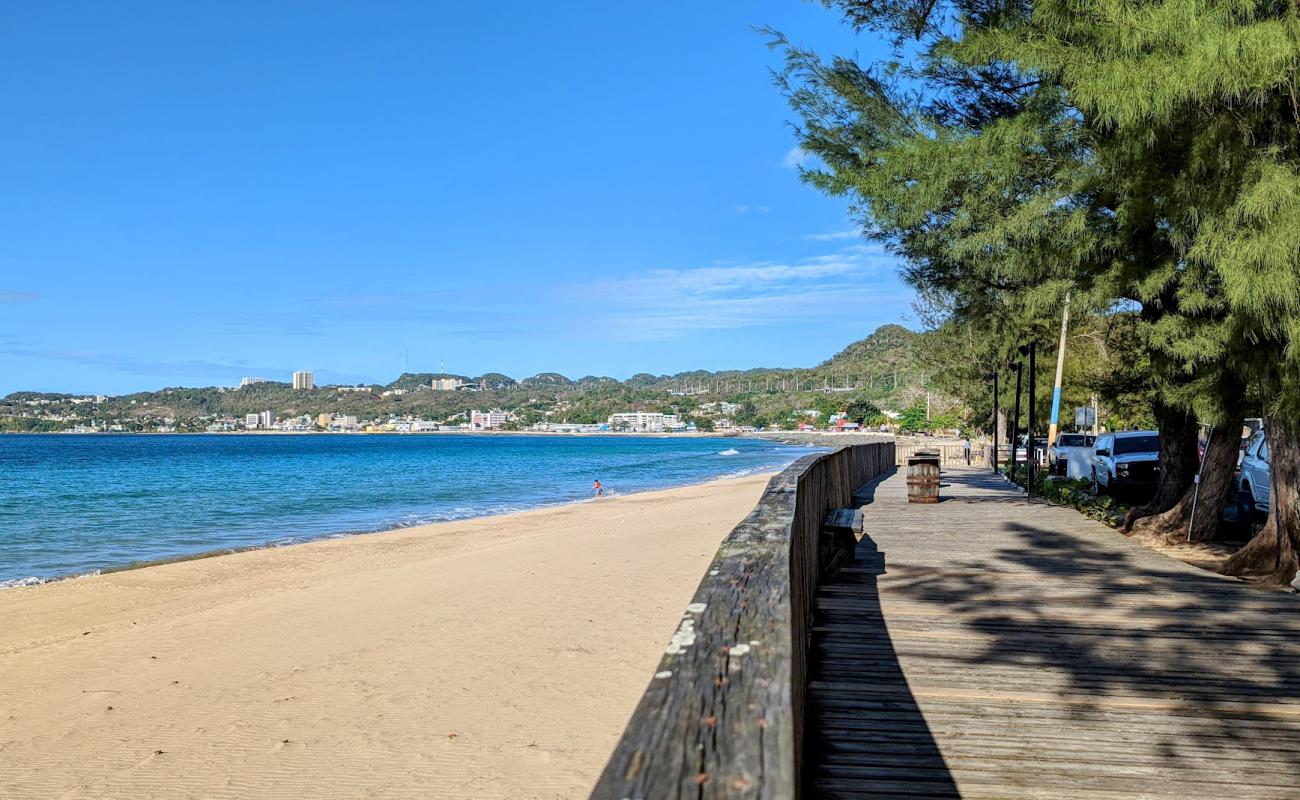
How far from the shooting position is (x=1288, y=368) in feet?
22.4

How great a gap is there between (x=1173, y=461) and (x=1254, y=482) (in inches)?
39.5

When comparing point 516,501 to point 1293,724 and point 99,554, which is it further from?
point 1293,724

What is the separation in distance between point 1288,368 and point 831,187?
4.56 meters

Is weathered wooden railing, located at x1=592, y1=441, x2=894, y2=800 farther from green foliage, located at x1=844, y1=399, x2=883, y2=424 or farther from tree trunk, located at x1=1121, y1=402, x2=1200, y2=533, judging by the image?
green foliage, located at x1=844, y1=399, x2=883, y2=424

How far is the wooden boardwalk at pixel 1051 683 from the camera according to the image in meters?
3.81

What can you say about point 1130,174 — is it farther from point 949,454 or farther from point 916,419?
point 916,419

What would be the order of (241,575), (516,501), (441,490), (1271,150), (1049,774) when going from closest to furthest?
(1049,774), (1271,150), (241,575), (516,501), (441,490)

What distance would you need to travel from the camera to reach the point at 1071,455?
25.5 meters

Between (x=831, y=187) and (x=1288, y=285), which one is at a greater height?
(x=831, y=187)

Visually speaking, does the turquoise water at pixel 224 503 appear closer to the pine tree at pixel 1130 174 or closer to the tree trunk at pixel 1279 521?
the pine tree at pixel 1130 174

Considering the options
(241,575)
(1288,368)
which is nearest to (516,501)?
(241,575)

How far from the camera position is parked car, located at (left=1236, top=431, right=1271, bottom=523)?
1206 centimetres

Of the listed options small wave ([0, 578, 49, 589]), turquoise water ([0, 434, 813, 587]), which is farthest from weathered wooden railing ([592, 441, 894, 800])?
turquoise water ([0, 434, 813, 587])

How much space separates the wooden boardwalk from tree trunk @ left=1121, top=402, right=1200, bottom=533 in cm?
385
